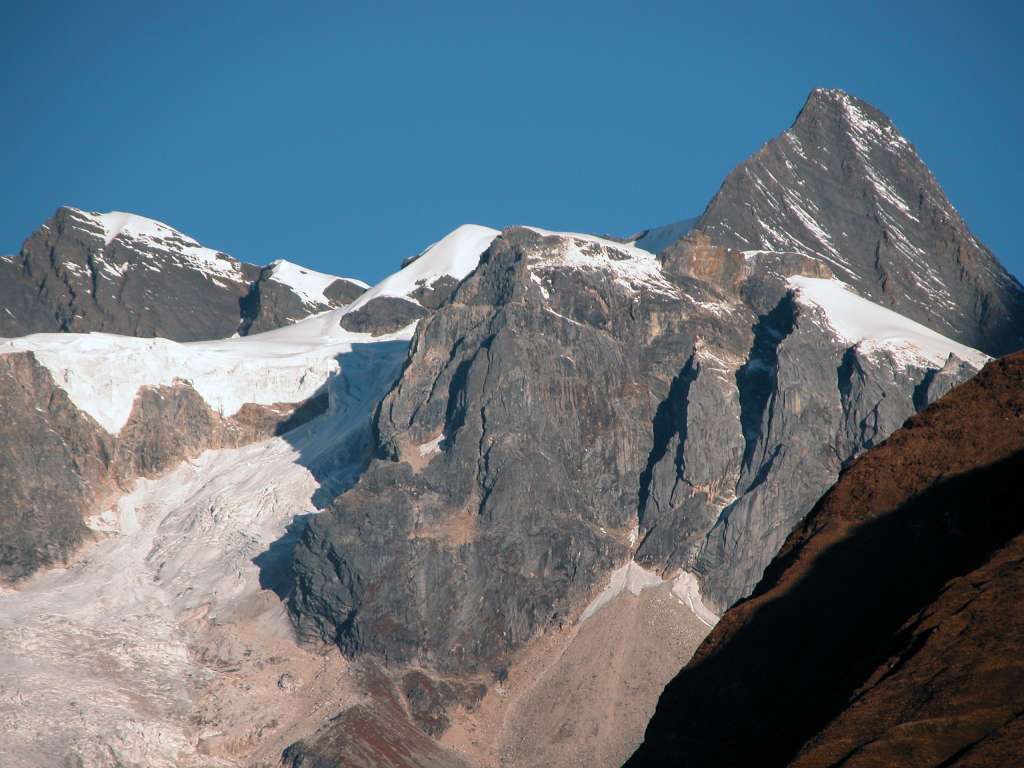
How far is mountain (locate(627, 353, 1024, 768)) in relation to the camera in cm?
6159

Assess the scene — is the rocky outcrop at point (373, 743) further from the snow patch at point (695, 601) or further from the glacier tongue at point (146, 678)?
the snow patch at point (695, 601)

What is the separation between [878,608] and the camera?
241 ft

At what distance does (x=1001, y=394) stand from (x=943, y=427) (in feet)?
9.24

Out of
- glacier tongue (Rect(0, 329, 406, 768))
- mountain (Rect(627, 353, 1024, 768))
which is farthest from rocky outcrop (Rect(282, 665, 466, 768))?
mountain (Rect(627, 353, 1024, 768))

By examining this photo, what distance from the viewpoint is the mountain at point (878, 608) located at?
61594mm

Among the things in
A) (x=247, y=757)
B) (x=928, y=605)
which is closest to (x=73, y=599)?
(x=247, y=757)

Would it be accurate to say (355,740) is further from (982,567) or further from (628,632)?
(982,567)

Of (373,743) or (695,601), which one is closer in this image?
(373,743)

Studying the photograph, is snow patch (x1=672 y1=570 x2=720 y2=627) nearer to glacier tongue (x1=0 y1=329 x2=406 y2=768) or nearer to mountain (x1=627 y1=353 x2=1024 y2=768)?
glacier tongue (x1=0 y1=329 x2=406 y2=768)

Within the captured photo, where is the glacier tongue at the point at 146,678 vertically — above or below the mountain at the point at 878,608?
below

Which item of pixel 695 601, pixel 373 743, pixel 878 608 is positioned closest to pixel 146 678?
pixel 373 743

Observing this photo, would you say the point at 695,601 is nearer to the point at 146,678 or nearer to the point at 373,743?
the point at 373,743

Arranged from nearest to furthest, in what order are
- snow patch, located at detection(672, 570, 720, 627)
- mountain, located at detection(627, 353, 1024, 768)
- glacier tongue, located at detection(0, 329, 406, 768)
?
mountain, located at detection(627, 353, 1024, 768), glacier tongue, located at detection(0, 329, 406, 768), snow patch, located at detection(672, 570, 720, 627)

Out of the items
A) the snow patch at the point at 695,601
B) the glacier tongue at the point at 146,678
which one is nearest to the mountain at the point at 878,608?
the glacier tongue at the point at 146,678
